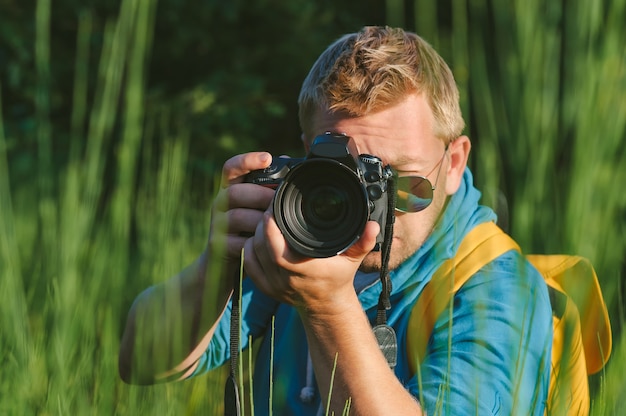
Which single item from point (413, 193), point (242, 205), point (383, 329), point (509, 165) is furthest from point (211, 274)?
point (509, 165)

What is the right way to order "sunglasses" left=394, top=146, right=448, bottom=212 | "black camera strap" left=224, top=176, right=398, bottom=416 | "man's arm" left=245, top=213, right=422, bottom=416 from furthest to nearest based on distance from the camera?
"sunglasses" left=394, top=146, right=448, bottom=212 < "black camera strap" left=224, top=176, right=398, bottom=416 < "man's arm" left=245, top=213, right=422, bottom=416

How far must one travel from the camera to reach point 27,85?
4.32 meters

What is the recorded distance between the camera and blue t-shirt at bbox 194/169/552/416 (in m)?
1.15

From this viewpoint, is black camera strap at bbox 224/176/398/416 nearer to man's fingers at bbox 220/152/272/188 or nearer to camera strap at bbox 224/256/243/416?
camera strap at bbox 224/256/243/416

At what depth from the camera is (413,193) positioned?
1.40 m

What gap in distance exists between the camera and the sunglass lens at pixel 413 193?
→ 1384 mm

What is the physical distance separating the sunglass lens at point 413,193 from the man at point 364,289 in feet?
0.03

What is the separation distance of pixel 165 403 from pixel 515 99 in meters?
0.61

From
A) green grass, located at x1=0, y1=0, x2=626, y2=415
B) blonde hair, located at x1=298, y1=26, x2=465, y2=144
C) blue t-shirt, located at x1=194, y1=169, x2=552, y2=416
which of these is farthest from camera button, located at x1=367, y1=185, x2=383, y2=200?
green grass, located at x1=0, y1=0, x2=626, y2=415

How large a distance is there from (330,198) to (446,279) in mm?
198

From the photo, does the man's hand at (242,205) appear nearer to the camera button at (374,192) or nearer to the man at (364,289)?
the man at (364,289)

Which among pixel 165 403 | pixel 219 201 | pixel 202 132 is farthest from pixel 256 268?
pixel 202 132

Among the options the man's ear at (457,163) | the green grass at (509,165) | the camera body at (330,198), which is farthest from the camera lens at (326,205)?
the man's ear at (457,163)

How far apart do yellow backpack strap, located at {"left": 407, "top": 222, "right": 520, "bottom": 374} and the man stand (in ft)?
0.07
